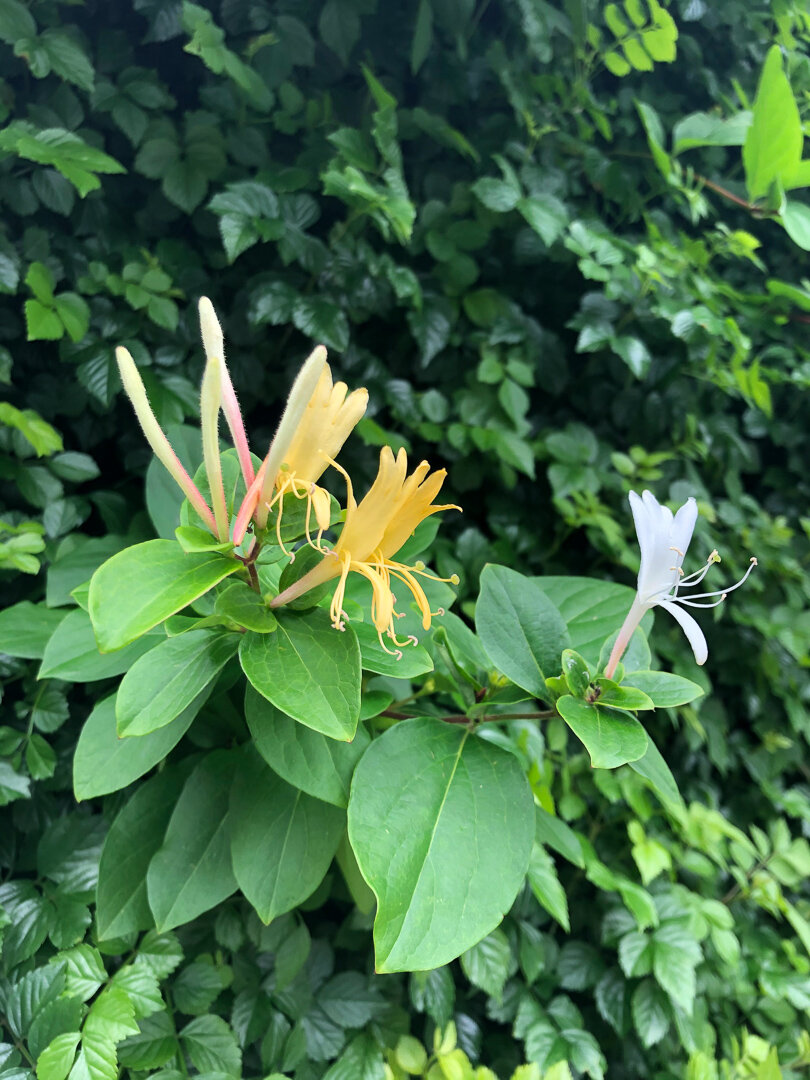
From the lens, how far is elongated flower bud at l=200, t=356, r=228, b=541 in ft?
1.11

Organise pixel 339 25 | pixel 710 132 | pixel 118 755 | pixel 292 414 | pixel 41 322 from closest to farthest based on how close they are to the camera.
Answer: pixel 292 414 < pixel 118 755 < pixel 41 322 < pixel 339 25 < pixel 710 132

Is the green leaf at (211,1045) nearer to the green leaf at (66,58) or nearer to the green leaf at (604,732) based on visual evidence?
the green leaf at (604,732)

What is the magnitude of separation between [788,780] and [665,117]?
4.11 ft

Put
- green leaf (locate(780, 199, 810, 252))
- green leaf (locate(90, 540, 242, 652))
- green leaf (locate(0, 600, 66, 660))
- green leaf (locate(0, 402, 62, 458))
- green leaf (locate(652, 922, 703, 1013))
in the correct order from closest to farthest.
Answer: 1. green leaf (locate(90, 540, 242, 652))
2. green leaf (locate(0, 600, 66, 660))
3. green leaf (locate(0, 402, 62, 458))
4. green leaf (locate(652, 922, 703, 1013))
5. green leaf (locate(780, 199, 810, 252))

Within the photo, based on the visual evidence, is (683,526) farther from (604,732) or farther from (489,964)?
(489,964)

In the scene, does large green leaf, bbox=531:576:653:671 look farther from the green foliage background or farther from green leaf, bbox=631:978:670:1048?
green leaf, bbox=631:978:670:1048

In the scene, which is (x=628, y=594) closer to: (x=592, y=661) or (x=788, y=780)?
(x=592, y=661)

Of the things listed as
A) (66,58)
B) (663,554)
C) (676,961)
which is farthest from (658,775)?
(66,58)

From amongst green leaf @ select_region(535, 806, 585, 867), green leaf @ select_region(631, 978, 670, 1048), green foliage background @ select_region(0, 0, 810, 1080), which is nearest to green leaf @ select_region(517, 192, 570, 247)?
green foliage background @ select_region(0, 0, 810, 1080)

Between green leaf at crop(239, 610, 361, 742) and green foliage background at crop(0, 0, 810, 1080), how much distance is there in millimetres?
206

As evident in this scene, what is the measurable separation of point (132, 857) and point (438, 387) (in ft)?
2.33

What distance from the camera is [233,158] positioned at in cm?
81

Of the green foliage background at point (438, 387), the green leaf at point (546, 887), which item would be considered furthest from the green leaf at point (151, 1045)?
the green leaf at point (546, 887)

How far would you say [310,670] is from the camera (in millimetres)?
382
